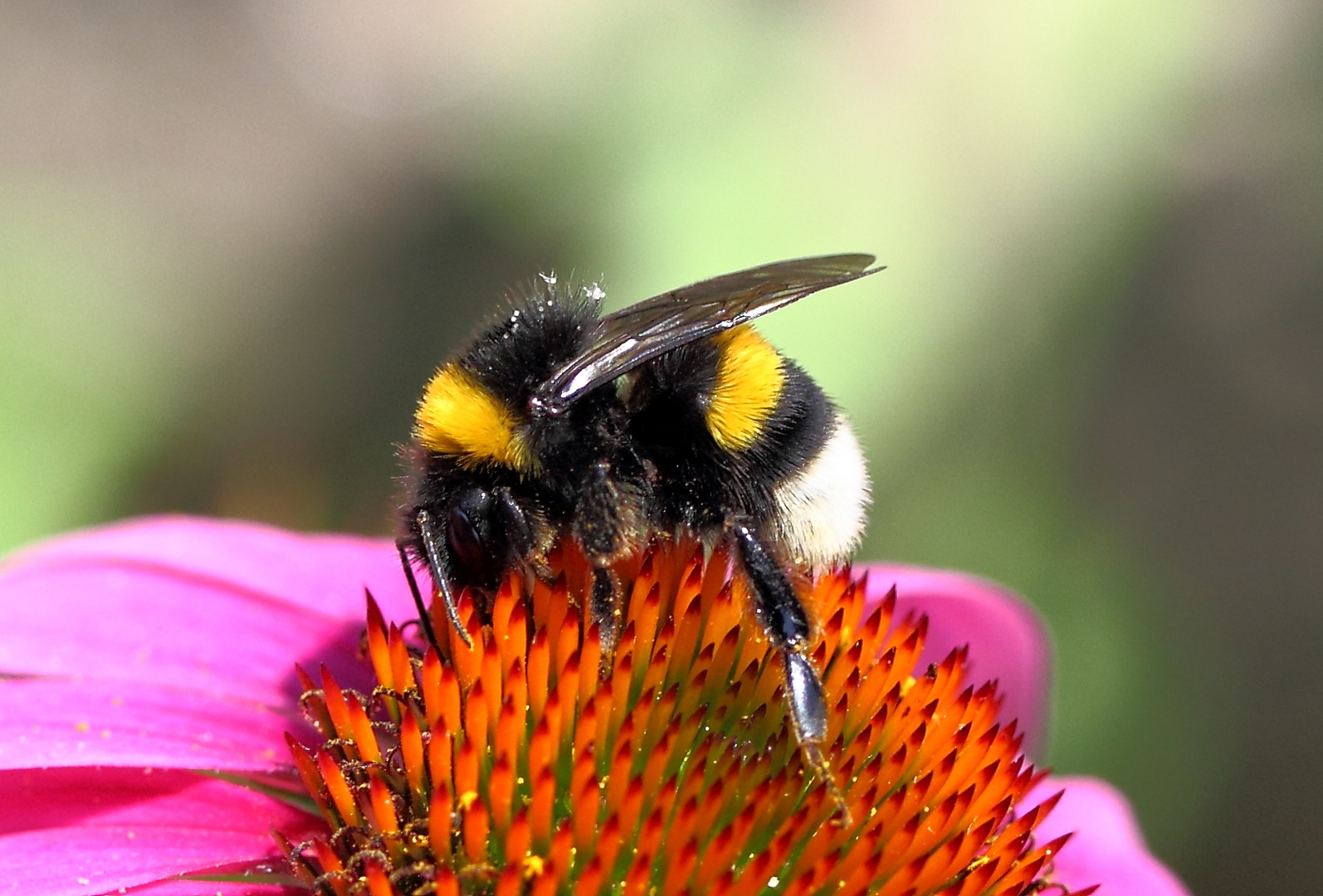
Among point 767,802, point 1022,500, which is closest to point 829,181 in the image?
point 1022,500

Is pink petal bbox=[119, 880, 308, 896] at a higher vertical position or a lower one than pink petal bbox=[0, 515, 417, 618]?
lower

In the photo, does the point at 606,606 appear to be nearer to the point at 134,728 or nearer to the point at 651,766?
the point at 651,766

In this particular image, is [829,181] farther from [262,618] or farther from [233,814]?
[233,814]

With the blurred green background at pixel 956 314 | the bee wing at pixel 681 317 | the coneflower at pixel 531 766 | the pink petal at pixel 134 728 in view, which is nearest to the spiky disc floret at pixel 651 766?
the coneflower at pixel 531 766

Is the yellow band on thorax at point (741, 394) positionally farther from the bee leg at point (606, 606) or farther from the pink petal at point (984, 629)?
A: the pink petal at point (984, 629)

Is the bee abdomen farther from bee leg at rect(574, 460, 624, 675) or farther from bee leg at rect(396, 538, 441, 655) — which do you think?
bee leg at rect(396, 538, 441, 655)

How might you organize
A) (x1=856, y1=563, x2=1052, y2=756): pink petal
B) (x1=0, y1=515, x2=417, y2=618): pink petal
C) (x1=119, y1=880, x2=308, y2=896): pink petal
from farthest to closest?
(x1=856, y1=563, x2=1052, y2=756): pink petal, (x1=0, y1=515, x2=417, y2=618): pink petal, (x1=119, y1=880, x2=308, y2=896): pink petal

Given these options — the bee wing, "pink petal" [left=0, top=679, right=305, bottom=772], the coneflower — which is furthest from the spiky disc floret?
the bee wing
